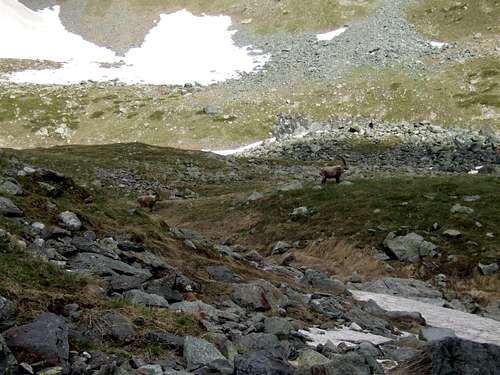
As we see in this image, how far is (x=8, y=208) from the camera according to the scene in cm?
1326

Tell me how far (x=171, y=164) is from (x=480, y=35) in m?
77.1

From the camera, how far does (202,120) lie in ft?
283

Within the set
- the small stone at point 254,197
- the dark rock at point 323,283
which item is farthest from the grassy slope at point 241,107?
the dark rock at point 323,283

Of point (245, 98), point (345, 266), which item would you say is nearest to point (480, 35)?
point (245, 98)

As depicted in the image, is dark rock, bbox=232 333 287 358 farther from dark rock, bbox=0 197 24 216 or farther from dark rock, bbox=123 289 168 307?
dark rock, bbox=0 197 24 216

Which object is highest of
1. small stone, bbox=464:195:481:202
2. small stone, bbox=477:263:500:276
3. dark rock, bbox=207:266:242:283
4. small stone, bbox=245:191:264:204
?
dark rock, bbox=207:266:242:283

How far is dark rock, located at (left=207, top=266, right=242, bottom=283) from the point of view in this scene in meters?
15.6

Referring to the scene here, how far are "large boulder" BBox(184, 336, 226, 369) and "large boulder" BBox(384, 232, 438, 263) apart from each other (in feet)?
62.2

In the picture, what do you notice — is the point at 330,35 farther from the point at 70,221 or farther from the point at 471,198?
the point at 70,221

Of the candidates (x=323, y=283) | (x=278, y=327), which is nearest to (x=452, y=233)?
(x=323, y=283)

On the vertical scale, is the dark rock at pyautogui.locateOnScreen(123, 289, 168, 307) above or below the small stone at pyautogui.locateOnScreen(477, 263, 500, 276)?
above

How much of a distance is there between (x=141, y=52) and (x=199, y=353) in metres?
125

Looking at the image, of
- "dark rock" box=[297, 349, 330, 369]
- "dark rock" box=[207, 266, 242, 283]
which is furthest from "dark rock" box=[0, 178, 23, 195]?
"dark rock" box=[297, 349, 330, 369]

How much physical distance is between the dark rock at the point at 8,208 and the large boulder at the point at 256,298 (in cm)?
581
